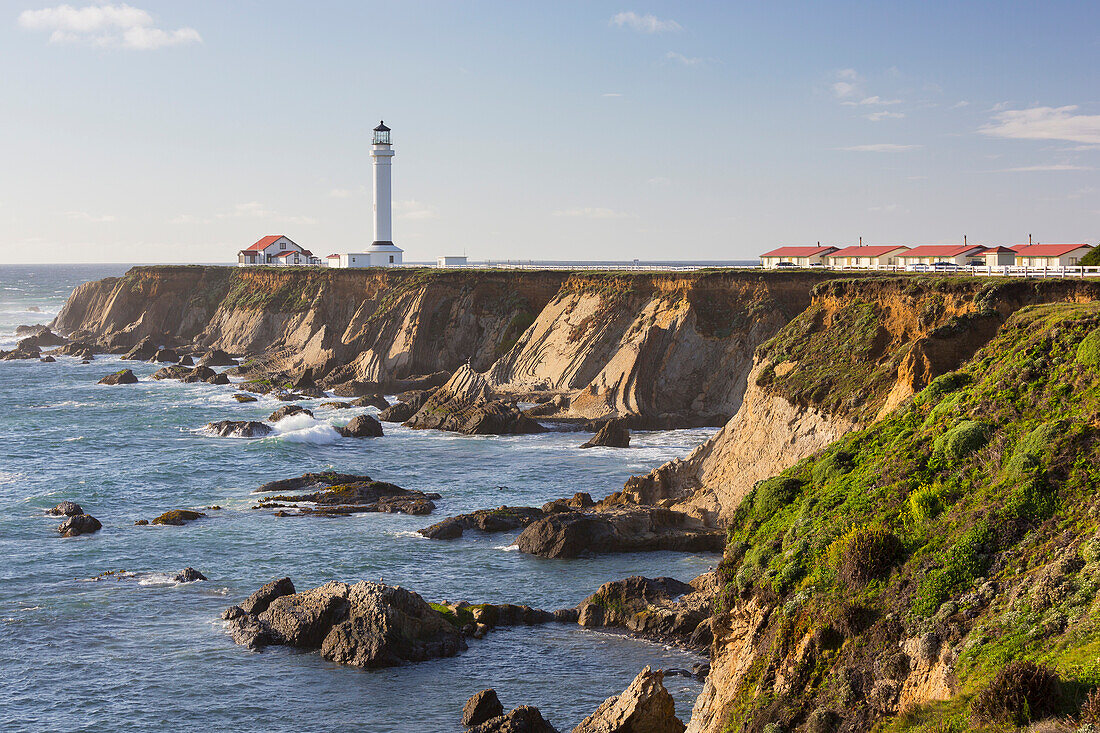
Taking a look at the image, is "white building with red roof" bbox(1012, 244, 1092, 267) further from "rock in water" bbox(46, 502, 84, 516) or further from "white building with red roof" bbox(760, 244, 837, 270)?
"rock in water" bbox(46, 502, 84, 516)

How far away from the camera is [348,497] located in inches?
1797

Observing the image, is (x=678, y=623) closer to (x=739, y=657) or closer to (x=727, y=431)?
(x=739, y=657)

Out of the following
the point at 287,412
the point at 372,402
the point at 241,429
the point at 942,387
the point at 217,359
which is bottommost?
the point at 241,429

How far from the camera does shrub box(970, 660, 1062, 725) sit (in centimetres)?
1380

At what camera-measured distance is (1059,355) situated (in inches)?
926

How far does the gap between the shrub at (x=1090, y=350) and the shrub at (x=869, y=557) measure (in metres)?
6.69

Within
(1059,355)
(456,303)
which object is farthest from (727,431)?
(456,303)

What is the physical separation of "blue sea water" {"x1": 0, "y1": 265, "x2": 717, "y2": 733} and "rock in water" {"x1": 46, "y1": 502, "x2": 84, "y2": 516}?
3.31 ft

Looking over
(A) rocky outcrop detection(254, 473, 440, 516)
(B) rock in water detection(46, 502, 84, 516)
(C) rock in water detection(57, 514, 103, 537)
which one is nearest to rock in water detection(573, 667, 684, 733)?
(A) rocky outcrop detection(254, 473, 440, 516)

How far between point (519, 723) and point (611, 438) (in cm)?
3604

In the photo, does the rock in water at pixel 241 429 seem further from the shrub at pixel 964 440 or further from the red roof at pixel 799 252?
the red roof at pixel 799 252

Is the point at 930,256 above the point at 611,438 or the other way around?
above

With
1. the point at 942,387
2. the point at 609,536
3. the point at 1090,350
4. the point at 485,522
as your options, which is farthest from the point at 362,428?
the point at 1090,350

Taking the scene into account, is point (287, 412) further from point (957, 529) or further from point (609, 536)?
point (957, 529)
